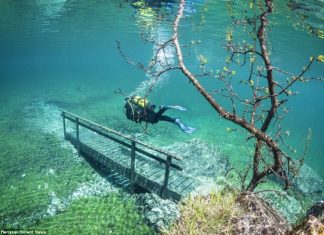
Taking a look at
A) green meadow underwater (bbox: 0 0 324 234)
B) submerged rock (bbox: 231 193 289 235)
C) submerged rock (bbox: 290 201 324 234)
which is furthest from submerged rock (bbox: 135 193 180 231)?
submerged rock (bbox: 290 201 324 234)

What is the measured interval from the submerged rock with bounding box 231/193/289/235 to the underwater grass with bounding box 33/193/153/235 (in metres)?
4.80

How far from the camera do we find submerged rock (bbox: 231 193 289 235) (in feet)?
13.9

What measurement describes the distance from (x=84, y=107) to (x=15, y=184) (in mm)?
15165

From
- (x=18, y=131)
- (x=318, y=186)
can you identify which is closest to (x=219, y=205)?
(x=318, y=186)

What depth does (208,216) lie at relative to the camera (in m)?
4.79

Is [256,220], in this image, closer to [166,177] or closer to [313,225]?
[313,225]

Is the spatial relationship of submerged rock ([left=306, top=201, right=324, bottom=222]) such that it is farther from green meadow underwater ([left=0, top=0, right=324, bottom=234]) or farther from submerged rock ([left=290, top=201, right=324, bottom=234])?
green meadow underwater ([left=0, top=0, right=324, bottom=234])

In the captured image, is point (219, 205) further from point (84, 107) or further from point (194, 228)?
point (84, 107)

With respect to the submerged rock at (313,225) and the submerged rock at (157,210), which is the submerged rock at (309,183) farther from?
the submerged rock at (313,225)

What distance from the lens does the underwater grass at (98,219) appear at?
8578mm

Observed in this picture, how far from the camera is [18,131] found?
57.1 feet

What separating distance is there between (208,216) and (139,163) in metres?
7.27

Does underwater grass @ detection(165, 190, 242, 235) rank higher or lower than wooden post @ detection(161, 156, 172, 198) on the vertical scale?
higher

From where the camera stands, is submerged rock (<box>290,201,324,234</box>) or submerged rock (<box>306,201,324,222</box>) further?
submerged rock (<box>306,201,324,222</box>)
